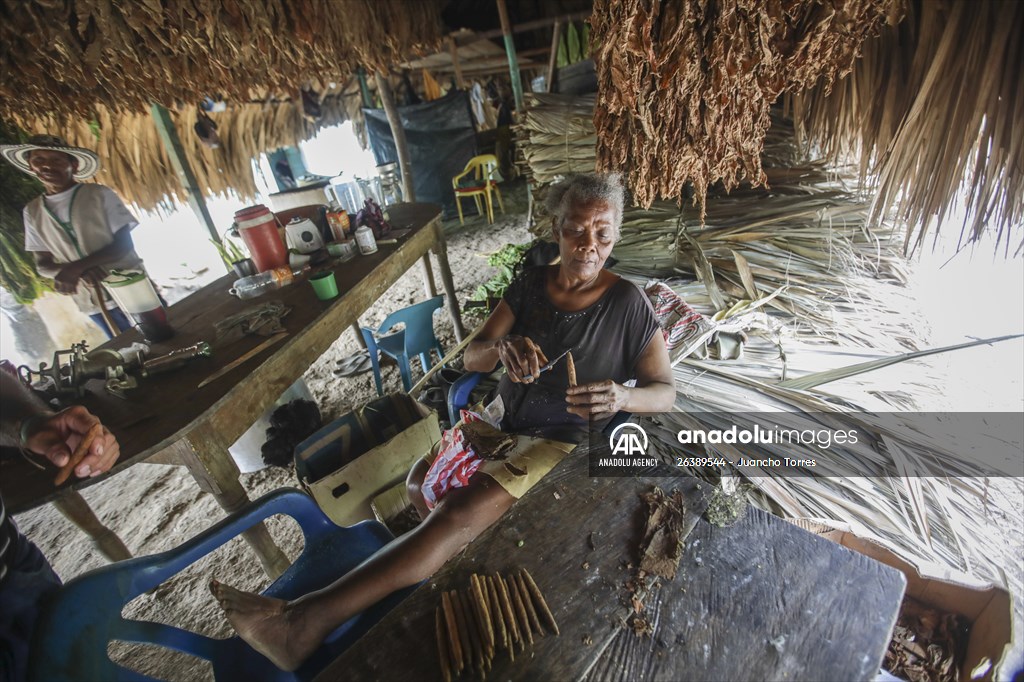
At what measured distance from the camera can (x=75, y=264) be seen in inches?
106

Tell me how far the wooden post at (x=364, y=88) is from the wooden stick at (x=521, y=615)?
21.3ft

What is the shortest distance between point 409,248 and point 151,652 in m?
2.61

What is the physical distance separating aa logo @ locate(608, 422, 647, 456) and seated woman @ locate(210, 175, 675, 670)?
90mm

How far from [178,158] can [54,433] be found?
148 inches

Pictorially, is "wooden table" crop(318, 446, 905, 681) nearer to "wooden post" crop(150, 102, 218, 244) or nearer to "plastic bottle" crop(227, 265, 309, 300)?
"plastic bottle" crop(227, 265, 309, 300)

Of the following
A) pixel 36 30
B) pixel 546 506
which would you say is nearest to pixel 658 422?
pixel 546 506

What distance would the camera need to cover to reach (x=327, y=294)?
2.08 metres

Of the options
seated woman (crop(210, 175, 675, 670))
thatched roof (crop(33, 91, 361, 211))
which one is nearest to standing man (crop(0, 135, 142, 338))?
thatched roof (crop(33, 91, 361, 211))

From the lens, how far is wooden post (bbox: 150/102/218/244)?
11.8 ft

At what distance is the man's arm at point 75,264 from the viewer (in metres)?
2.67

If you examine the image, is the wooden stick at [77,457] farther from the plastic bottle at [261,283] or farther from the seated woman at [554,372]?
the plastic bottle at [261,283]

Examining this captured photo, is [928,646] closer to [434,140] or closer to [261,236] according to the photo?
[261,236]

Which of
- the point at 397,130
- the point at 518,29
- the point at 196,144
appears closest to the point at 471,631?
the point at 518,29

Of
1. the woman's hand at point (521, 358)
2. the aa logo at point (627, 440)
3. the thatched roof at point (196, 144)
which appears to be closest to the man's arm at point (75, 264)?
the thatched roof at point (196, 144)
